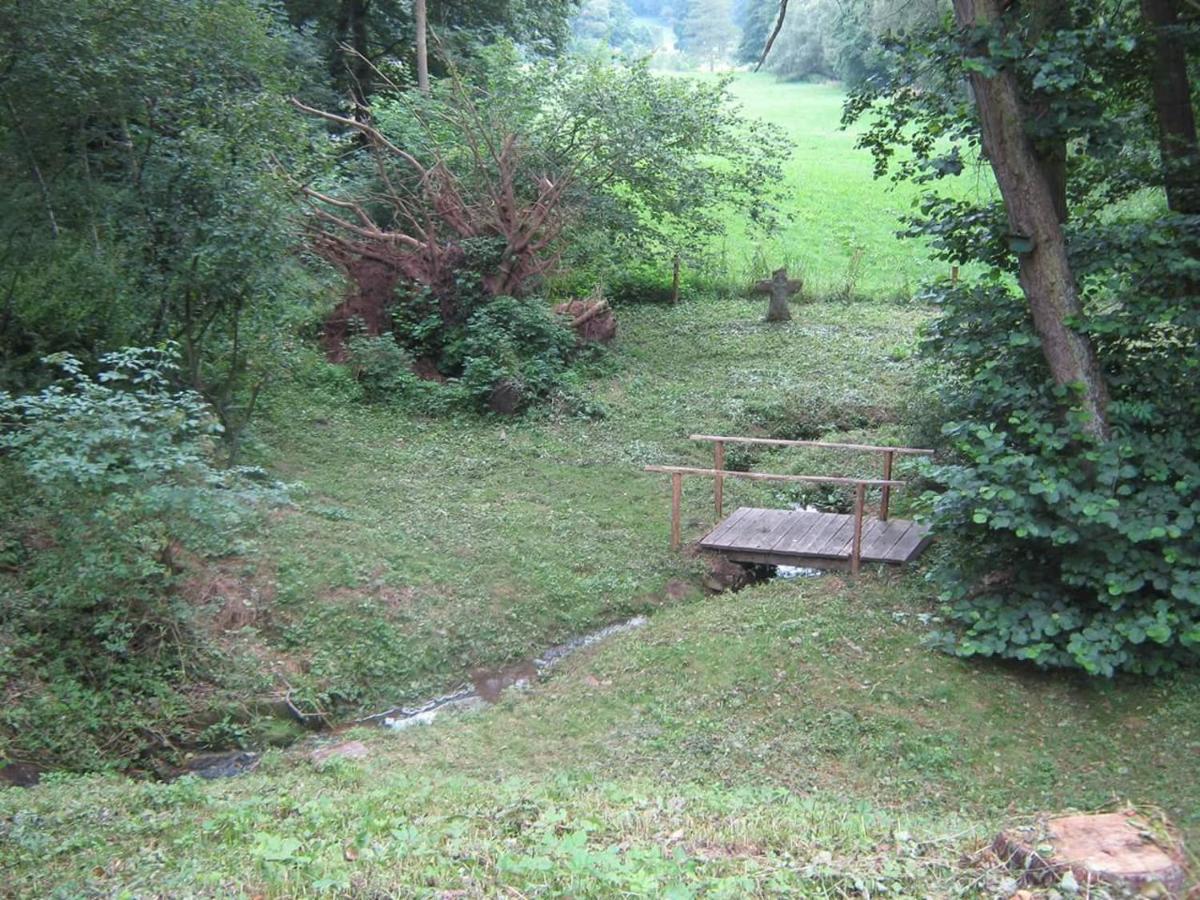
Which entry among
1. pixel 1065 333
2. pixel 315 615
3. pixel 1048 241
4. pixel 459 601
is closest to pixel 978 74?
pixel 1048 241

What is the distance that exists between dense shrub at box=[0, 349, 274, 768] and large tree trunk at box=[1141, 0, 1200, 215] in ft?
24.0

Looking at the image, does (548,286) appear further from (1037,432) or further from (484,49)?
(1037,432)

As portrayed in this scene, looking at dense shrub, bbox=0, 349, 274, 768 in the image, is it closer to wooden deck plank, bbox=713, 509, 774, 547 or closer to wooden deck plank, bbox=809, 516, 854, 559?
wooden deck plank, bbox=713, 509, 774, 547

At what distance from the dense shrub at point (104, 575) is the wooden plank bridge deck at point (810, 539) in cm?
468

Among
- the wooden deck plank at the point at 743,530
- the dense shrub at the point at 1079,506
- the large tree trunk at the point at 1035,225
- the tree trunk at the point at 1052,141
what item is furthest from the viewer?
the wooden deck plank at the point at 743,530

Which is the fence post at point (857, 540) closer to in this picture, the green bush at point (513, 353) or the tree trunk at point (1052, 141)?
the tree trunk at point (1052, 141)

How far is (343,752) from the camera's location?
6.86 m

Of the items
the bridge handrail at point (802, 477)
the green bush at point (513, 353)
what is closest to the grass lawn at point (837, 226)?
the green bush at point (513, 353)

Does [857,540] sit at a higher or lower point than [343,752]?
higher

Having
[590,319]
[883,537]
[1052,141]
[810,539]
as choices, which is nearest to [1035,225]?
[1052,141]

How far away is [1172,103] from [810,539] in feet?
15.4

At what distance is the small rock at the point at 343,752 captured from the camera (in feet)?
22.0

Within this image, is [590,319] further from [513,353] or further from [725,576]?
[725,576]

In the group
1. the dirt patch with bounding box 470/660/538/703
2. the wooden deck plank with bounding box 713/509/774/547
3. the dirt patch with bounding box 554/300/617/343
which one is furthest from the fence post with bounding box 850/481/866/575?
the dirt patch with bounding box 554/300/617/343
